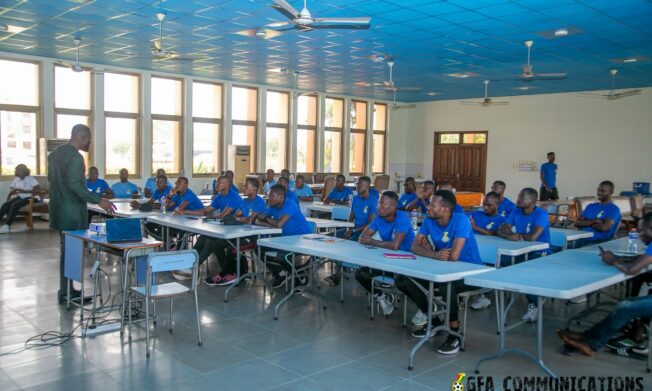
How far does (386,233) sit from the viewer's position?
205 inches

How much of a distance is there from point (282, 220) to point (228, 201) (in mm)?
1420

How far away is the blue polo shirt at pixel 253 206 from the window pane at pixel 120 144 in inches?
300

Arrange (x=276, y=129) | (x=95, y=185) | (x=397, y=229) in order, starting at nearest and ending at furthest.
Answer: (x=397, y=229) < (x=95, y=185) < (x=276, y=129)

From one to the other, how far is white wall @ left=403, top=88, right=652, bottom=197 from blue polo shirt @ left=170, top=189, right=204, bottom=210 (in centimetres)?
1241

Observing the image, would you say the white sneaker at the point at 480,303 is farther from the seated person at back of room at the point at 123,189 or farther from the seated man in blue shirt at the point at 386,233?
the seated person at back of room at the point at 123,189

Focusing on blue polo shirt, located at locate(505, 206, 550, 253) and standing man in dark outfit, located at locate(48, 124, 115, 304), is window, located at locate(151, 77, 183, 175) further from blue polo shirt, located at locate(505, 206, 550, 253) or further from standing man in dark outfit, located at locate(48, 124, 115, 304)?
blue polo shirt, located at locate(505, 206, 550, 253)

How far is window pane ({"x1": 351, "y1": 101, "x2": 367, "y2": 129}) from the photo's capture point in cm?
1873

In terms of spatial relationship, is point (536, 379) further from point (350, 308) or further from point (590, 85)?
point (590, 85)

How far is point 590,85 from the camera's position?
14.6m

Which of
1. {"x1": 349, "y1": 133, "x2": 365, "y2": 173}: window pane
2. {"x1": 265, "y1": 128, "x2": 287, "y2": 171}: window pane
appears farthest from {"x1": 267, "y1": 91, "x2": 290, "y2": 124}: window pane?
{"x1": 349, "y1": 133, "x2": 365, "y2": 173}: window pane

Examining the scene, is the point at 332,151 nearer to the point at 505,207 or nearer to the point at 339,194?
the point at 339,194

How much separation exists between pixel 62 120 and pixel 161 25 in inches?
197

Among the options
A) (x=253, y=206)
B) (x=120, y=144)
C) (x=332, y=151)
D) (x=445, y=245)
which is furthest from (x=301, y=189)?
(x=332, y=151)

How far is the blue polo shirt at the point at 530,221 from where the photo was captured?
224 inches
